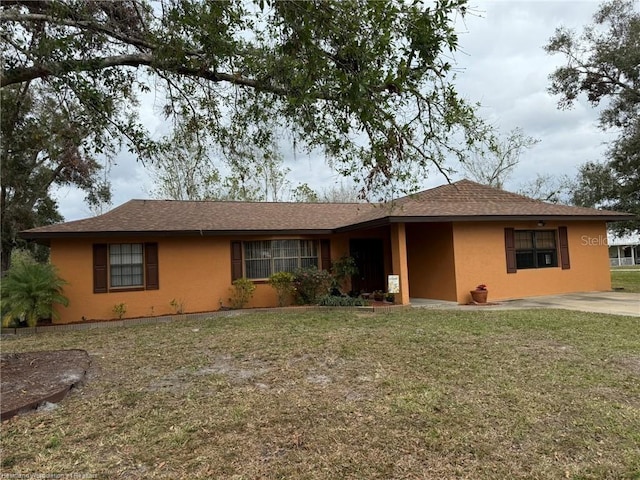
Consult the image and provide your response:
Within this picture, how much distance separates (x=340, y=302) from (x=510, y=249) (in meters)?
5.42

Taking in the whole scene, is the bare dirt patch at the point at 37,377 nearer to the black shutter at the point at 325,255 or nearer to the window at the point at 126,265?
the window at the point at 126,265

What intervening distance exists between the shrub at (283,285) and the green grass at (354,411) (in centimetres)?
500

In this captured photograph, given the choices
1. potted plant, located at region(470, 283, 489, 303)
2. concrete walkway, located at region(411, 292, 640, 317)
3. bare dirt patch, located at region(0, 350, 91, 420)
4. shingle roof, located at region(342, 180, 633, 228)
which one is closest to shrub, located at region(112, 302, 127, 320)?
bare dirt patch, located at region(0, 350, 91, 420)

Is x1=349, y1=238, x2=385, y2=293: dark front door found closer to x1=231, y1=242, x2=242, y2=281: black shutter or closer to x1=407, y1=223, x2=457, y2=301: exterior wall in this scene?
x1=407, y1=223, x2=457, y2=301: exterior wall

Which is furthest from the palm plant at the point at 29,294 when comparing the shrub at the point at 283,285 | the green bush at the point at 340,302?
the green bush at the point at 340,302

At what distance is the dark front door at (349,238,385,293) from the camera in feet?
48.2

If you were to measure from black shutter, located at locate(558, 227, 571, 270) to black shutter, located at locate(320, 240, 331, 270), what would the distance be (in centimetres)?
745

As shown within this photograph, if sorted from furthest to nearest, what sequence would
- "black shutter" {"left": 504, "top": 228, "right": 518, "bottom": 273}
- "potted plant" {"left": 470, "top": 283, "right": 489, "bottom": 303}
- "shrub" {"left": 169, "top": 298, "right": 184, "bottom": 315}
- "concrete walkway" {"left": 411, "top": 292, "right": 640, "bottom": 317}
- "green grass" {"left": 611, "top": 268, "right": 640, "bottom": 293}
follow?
1. "green grass" {"left": 611, "top": 268, "right": 640, "bottom": 293}
2. "black shutter" {"left": 504, "top": 228, "right": 518, "bottom": 273}
3. "shrub" {"left": 169, "top": 298, "right": 184, "bottom": 315}
4. "potted plant" {"left": 470, "top": 283, "right": 489, "bottom": 303}
5. "concrete walkway" {"left": 411, "top": 292, "right": 640, "bottom": 317}

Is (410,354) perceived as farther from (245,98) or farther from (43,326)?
(43,326)

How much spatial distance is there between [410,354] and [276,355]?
2.02 m

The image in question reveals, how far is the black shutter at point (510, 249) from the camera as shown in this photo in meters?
12.6

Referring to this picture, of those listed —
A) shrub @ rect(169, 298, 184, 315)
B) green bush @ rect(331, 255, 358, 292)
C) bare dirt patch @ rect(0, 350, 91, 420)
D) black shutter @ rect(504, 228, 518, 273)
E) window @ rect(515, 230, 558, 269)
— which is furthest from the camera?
green bush @ rect(331, 255, 358, 292)

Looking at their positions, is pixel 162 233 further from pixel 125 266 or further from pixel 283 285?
pixel 283 285

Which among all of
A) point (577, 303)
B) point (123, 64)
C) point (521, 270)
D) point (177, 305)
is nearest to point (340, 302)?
point (177, 305)
